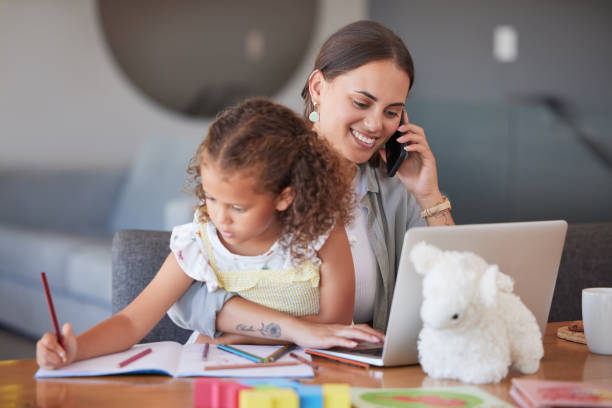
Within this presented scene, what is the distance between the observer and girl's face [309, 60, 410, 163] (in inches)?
54.4

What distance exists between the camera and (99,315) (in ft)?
8.59

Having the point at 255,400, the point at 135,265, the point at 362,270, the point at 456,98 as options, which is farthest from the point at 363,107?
the point at 456,98

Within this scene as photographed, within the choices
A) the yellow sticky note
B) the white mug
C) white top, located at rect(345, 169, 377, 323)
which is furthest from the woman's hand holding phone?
the yellow sticky note

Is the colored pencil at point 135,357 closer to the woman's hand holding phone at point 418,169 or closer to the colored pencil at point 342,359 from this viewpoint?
the colored pencil at point 342,359

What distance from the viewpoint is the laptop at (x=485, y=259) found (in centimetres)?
90

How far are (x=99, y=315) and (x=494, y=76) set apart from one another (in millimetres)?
2006

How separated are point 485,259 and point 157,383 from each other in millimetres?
460

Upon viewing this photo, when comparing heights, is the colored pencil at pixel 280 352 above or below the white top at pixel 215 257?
below

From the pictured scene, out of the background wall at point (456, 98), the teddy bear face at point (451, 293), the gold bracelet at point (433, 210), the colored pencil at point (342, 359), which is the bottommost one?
the colored pencil at point (342, 359)

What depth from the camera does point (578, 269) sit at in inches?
65.2

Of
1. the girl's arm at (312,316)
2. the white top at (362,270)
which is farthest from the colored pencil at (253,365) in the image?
the white top at (362,270)

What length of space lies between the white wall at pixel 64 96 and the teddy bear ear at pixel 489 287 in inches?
129

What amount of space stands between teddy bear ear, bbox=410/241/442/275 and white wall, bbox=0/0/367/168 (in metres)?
3.22

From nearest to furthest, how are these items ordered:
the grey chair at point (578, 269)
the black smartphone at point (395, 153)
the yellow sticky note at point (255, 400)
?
the yellow sticky note at point (255, 400) < the black smartphone at point (395, 153) < the grey chair at point (578, 269)
